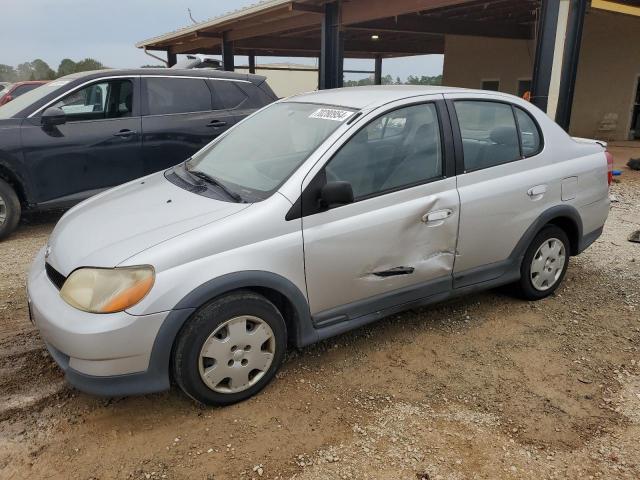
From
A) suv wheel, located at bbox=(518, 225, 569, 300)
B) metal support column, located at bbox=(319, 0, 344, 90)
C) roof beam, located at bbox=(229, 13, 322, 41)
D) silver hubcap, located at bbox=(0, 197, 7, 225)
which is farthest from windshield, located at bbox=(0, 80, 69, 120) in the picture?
roof beam, located at bbox=(229, 13, 322, 41)

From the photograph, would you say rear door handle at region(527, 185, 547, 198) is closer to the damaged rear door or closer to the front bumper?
the damaged rear door

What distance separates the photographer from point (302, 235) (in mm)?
2865

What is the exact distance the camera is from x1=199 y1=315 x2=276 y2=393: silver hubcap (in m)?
2.70

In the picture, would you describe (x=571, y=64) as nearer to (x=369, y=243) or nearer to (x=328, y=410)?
(x=369, y=243)

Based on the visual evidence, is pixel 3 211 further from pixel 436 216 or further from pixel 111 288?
pixel 436 216

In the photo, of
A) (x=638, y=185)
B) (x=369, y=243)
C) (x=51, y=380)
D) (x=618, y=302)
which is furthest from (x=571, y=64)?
(x=51, y=380)

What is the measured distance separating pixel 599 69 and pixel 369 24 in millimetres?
6536

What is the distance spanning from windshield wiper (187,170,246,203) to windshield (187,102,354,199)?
0.06 ft

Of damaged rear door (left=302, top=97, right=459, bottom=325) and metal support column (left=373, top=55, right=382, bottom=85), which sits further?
metal support column (left=373, top=55, right=382, bottom=85)

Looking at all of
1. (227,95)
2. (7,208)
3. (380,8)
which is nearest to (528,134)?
(227,95)

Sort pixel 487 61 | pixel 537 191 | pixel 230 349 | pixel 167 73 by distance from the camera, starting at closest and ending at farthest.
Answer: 1. pixel 230 349
2. pixel 537 191
3. pixel 167 73
4. pixel 487 61

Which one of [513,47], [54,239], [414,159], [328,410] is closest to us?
[328,410]

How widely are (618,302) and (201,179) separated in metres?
3.33

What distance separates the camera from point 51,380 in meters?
3.11
